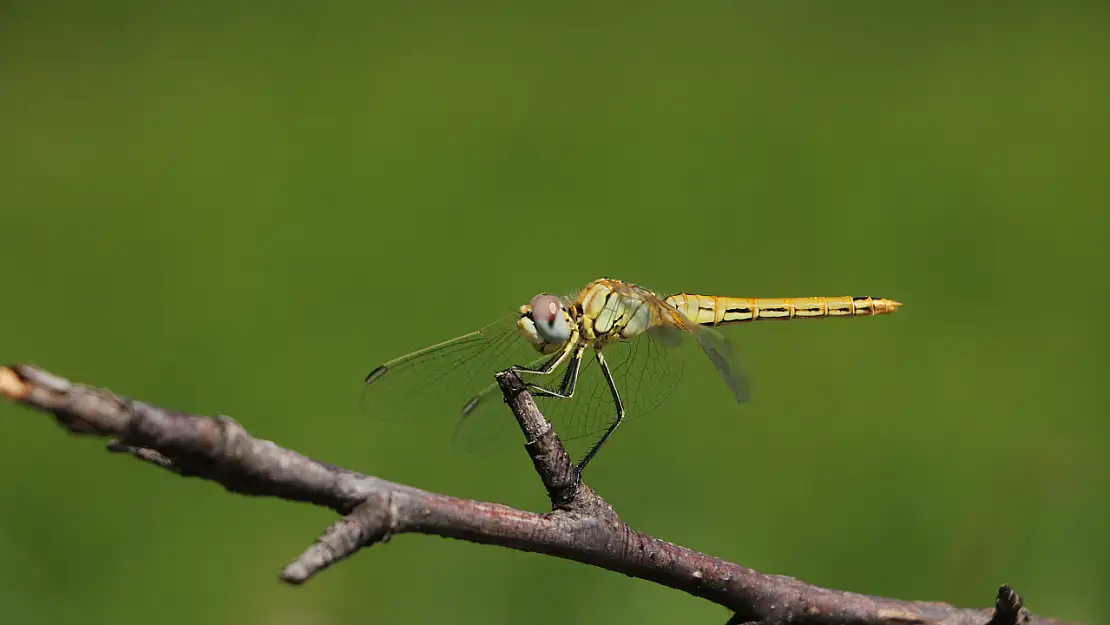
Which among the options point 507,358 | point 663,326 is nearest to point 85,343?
point 507,358

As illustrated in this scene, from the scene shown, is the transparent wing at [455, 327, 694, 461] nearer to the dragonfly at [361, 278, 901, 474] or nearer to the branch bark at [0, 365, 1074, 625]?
the dragonfly at [361, 278, 901, 474]

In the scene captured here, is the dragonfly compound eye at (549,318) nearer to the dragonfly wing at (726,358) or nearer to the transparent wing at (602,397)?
the transparent wing at (602,397)

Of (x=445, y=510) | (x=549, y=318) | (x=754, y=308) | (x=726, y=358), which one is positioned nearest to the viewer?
(x=445, y=510)

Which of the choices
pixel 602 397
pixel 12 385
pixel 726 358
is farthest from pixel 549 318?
pixel 12 385

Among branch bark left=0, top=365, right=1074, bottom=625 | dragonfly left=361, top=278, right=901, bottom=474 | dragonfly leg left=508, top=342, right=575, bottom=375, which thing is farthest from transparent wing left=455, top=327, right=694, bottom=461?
branch bark left=0, top=365, right=1074, bottom=625

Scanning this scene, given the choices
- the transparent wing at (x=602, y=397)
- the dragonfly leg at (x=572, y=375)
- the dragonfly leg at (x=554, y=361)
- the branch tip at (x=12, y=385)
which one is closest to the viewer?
the branch tip at (x=12, y=385)

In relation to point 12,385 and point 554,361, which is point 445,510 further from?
point 554,361

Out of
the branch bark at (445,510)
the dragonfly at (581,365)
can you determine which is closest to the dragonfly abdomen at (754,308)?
the dragonfly at (581,365)

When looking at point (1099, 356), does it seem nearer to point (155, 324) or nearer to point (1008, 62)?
point (1008, 62)
